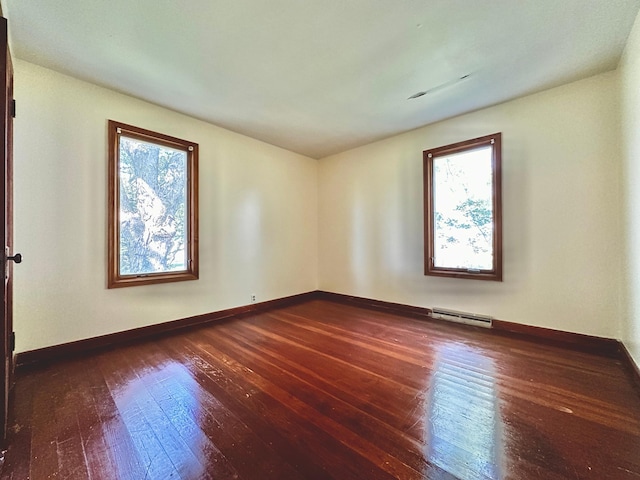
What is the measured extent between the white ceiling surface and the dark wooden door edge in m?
2.61

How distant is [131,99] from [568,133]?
475cm

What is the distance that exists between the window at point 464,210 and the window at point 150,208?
326 cm

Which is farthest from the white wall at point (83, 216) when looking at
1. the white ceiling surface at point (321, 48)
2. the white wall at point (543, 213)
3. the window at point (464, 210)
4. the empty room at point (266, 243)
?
the window at point (464, 210)

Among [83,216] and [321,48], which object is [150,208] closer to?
[83,216]

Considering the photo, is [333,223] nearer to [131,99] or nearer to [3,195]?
[131,99]

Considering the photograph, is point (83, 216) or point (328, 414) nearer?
point (328, 414)

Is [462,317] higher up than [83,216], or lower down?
lower down

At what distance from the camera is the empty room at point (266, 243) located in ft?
4.90

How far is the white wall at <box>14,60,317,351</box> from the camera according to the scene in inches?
93.6

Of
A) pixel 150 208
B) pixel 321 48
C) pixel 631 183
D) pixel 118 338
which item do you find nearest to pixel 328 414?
pixel 118 338

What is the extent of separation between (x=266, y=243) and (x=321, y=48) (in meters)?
Answer: 2.88

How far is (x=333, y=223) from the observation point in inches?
198

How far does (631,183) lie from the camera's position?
2211 millimetres

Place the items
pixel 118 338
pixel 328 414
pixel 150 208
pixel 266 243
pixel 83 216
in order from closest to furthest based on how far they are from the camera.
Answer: pixel 328 414, pixel 83 216, pixel 118 338, pixel 150 208, pixel 266 243
